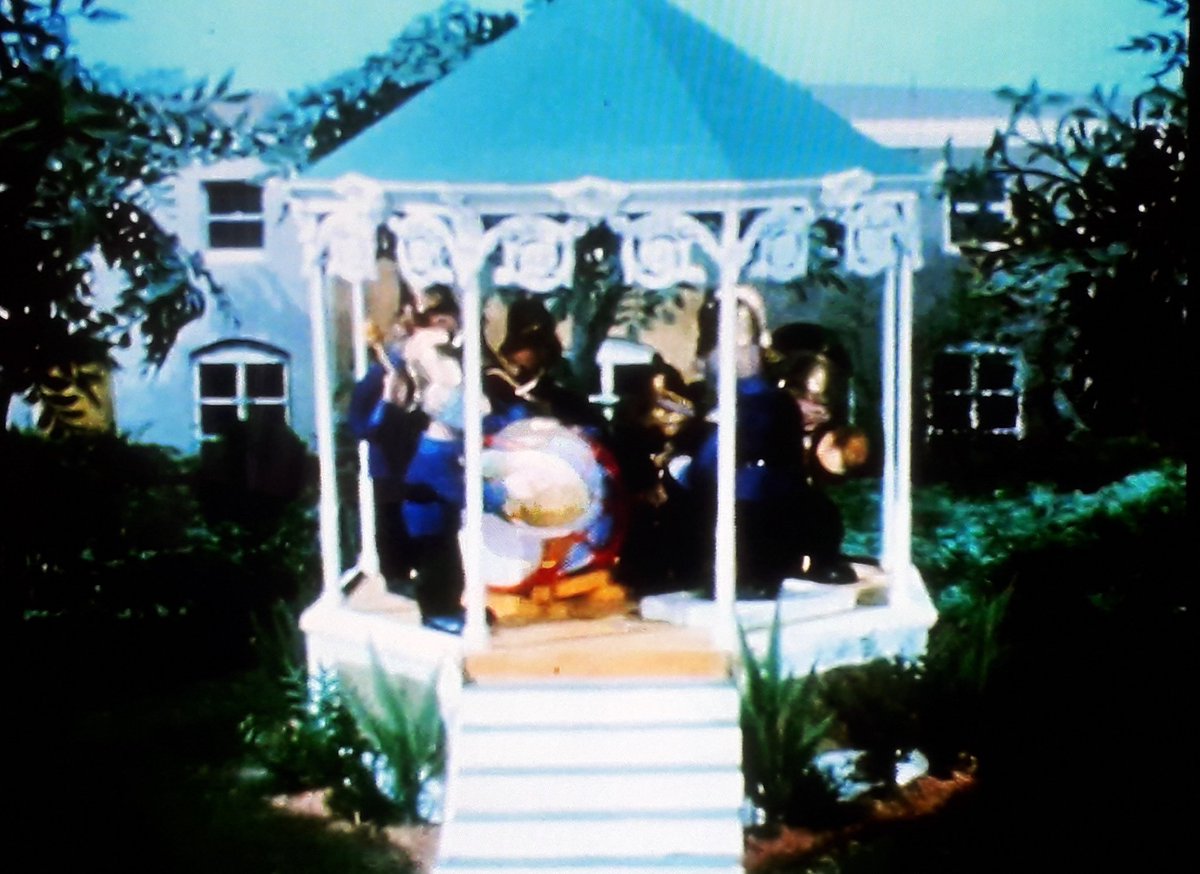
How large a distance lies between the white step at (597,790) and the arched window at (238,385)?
1473 mm

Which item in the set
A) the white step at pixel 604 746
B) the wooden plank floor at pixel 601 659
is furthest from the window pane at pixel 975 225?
the white step at pixel 604 746

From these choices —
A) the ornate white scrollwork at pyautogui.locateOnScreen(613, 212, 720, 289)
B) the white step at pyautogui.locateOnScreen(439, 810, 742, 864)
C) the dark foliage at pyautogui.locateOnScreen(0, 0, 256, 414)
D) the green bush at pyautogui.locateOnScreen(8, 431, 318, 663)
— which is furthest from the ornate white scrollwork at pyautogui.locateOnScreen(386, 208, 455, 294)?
the white step at pyautogui.locateOnScreen(439, 810, 742, 864)

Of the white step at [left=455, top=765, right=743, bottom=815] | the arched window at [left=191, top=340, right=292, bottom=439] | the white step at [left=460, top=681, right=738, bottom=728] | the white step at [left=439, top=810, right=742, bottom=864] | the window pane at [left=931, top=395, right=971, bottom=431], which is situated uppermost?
the arched window at [left=191, top=340, right=292, bottom=439]

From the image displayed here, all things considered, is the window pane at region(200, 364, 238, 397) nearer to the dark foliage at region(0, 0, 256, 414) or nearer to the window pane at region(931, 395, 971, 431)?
the dark foliage at region(0, 0, 256, 414)

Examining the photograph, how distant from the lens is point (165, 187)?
4.81m

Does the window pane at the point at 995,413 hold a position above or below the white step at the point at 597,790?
above

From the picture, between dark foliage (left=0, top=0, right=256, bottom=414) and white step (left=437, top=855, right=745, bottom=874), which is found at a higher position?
dark foliage (left=0, top=0, right=256, bottom=414)

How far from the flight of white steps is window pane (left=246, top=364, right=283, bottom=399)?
151 centimetres

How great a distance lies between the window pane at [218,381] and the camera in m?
4.50

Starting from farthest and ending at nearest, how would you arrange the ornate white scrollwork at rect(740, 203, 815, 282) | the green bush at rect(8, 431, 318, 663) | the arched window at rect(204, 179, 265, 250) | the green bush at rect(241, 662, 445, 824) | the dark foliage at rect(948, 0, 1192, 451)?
the arched window at rect(204, 179, 265, 250) → the dark foliage at rect(948, 0, 1192, 451) → the green bush at rect(8, 431, 318, 663) → the green bush at rect(241, 662, 445, 824) → the ornate white scrollwork at rect(740, 203, 815, 282)

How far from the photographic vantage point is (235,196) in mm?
5055

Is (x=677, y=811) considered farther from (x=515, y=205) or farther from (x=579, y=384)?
(x=579, y=384)

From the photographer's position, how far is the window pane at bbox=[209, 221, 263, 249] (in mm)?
4859

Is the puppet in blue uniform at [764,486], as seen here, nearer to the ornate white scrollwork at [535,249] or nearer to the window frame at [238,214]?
the ornate white scrollwork at [535,249]
